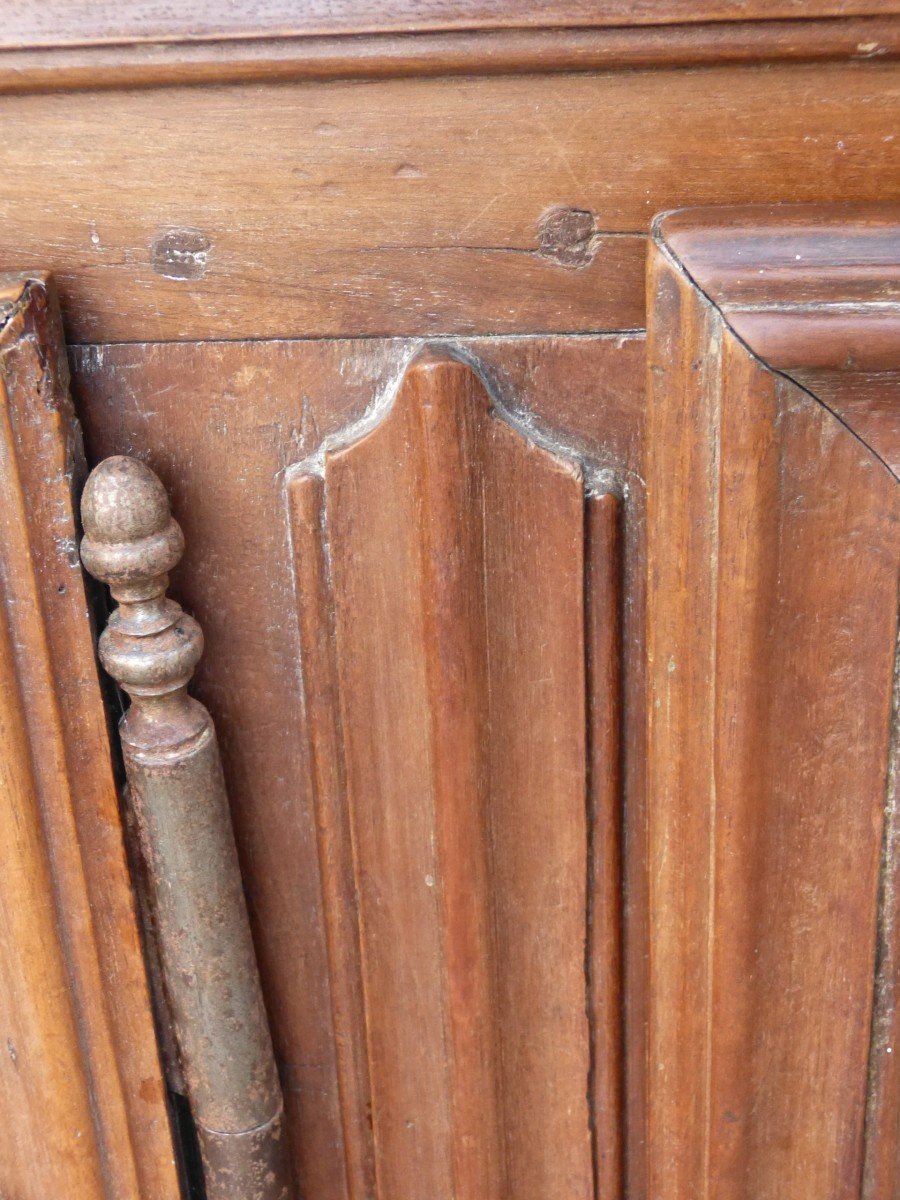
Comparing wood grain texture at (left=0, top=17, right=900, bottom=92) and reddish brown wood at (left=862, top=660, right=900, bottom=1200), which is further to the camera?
reddish brown wood at (left=862, top=660, right=900, bottom=1200)

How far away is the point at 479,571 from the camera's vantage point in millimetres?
666

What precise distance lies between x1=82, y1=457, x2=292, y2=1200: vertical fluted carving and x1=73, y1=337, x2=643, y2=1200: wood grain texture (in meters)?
0.04

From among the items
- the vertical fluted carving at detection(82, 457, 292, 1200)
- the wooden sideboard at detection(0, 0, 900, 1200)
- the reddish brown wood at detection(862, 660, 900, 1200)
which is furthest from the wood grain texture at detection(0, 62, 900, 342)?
the reddish brown wood at detection(862, 660, 900, 1200)

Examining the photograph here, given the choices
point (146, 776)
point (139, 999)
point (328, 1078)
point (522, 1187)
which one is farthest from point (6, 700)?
point (522, 1187)

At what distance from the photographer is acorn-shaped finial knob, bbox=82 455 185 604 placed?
631mm

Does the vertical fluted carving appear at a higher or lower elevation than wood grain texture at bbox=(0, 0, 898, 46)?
lower

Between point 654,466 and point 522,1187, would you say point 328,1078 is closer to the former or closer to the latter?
point 522,1187

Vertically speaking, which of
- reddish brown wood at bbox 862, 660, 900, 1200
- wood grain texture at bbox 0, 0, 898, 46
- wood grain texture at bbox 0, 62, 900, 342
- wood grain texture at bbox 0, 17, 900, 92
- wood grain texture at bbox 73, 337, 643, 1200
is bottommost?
reddish brown wood at bbox 862, 660, 900, 1200

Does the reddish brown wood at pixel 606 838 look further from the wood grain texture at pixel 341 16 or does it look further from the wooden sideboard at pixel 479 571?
the wood grain texture at pixel 341 16

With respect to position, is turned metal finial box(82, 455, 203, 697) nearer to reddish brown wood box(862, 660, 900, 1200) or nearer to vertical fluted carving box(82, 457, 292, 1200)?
vertical fluted carving box(82, 457, 292, 1200)

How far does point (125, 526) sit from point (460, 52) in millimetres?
293

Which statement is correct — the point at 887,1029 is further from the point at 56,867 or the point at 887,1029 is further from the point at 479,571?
the point at 56,867

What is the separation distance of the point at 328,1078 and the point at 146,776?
0.89 feet

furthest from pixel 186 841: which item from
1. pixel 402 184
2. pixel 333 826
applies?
pixel 402 184
